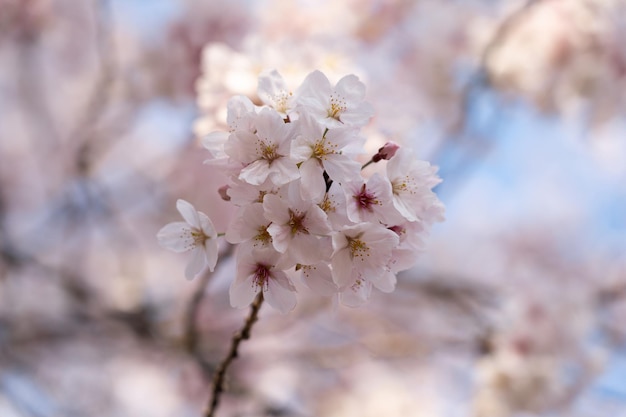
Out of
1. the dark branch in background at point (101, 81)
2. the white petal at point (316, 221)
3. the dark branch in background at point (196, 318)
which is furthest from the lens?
the dark branch in background at point (101, 81)

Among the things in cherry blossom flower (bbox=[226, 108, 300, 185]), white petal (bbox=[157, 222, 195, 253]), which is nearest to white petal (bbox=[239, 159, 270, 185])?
cherry blossom flower (bbox=[226, 108, 300, 185])

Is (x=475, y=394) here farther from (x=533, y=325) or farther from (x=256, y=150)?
(x=256, y=150)

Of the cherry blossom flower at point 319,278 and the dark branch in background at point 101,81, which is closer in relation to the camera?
the cherry blossom flower at point 319,278

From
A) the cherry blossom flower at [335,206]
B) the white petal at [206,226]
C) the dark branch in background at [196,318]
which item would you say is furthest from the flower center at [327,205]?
the dark branch in background at [196,318]

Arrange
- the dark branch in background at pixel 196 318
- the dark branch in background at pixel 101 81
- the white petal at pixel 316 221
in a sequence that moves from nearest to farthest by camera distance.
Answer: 1. the white petal at pixel 316 221
2. the dark branch in background at pixel 196 318
3. the dark branch in background at pixel 101 81

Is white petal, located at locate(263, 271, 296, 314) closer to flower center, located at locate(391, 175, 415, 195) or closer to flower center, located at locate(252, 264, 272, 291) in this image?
flower center, located at locate(252, 264, 272, 291)

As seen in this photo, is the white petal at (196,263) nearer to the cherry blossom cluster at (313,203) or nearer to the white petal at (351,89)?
the cherry blossom cluster at (313,203)

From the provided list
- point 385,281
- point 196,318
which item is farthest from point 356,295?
point 196,318

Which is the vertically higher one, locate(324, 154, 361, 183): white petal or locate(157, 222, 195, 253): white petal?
locate(324, 154, 361, 183): white petal
